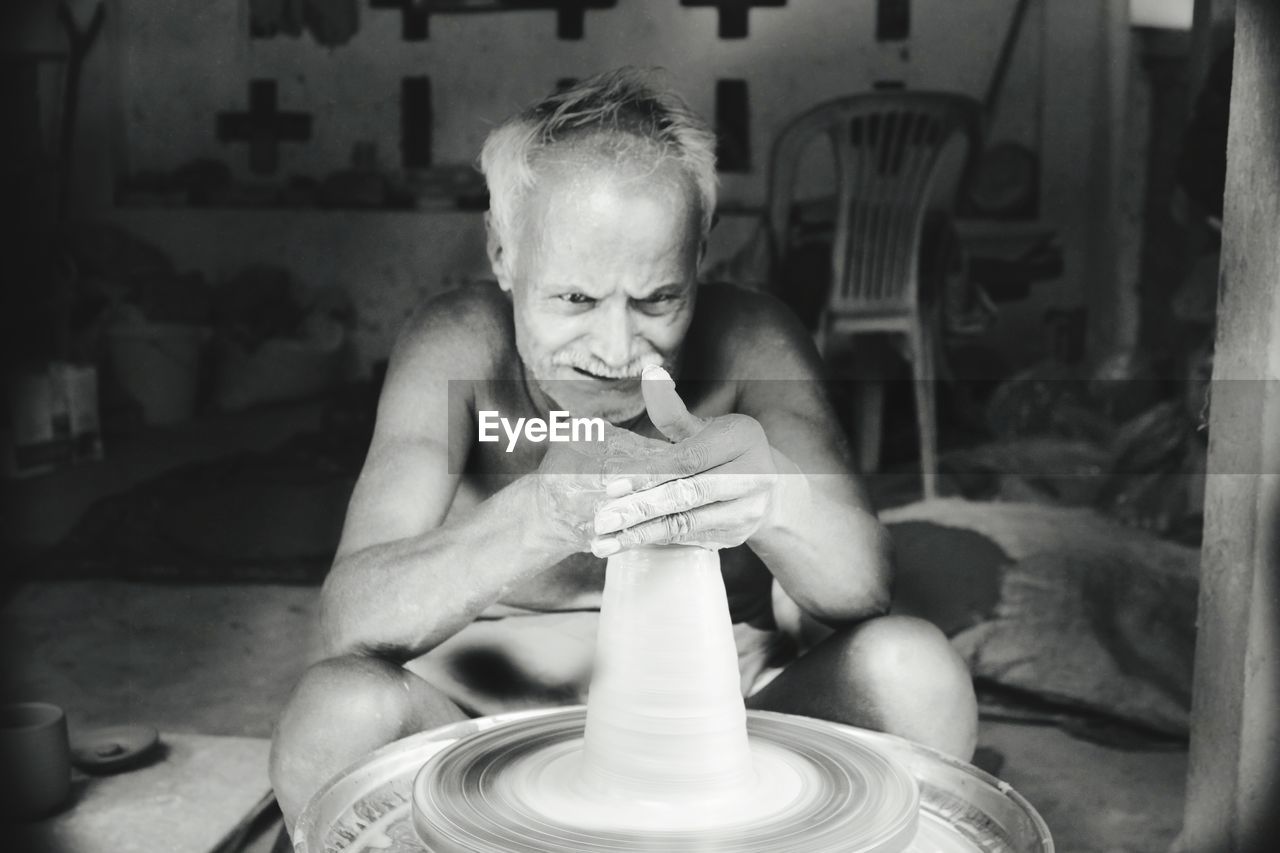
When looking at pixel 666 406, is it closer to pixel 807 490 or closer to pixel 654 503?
pixel 654 503

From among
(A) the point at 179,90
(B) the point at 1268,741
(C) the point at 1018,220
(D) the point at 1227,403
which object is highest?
(A) the point at 179,90

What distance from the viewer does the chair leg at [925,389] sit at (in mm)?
2803

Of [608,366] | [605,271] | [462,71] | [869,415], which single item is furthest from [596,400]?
[869,415]

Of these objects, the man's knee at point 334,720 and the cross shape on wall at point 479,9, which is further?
the cross shape on wall at point 479,9

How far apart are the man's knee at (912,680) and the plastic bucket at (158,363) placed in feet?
5.89

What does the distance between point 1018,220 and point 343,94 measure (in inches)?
64.0

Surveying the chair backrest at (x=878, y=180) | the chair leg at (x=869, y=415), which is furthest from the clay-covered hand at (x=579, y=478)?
the chair leg at (x=869, y=415)

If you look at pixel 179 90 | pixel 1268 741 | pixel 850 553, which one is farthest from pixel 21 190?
pixel 1268 741

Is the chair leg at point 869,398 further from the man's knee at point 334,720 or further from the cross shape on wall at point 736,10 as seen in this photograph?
the man's knee at point 334,720

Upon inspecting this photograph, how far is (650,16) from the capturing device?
1.75m

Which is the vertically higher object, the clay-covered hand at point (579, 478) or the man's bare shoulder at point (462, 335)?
the man's bare shoulder at point (462, 335)

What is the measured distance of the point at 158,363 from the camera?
2578mm

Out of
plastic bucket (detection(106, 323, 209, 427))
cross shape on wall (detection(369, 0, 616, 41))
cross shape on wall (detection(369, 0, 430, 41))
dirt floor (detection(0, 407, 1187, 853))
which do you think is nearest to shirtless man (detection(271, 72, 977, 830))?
cross shape on wall (detection(369, 0, 616, 41))

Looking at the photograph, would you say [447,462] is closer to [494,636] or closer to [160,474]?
[494,636]
